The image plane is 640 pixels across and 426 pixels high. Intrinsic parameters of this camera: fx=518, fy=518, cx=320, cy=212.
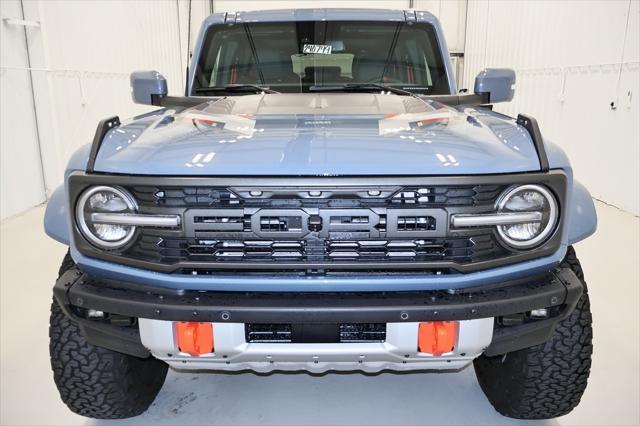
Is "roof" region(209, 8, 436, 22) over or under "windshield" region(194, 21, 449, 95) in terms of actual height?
over

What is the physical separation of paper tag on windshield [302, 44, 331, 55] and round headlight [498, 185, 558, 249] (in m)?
1.64

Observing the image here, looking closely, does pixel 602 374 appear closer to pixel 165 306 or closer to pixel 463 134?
pixel 463 134

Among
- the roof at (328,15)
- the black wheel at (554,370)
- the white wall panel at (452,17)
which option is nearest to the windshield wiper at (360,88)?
the roof at (328,15)

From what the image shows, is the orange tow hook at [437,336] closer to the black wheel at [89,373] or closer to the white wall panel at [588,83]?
the black wheel at [89,373]

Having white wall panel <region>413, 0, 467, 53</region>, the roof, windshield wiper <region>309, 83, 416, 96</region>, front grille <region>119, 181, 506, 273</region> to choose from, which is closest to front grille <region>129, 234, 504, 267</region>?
front grille <region>119, 181, 506, 273</region>

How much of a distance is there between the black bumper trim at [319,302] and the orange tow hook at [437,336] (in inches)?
2.2

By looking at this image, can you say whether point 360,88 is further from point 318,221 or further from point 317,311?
point 317,311

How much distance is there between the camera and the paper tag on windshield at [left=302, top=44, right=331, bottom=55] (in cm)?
287

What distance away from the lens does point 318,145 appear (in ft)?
5.19

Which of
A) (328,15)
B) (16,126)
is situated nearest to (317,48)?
(328,15)

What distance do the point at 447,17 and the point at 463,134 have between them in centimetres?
1214

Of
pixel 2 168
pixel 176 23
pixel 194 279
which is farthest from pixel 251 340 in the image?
pixel 176 23

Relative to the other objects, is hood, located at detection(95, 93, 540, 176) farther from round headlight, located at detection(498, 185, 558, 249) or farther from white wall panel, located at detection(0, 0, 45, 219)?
white wall panel, located at detection(0, 0, 45, 219)

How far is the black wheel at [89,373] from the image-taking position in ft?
6.29
